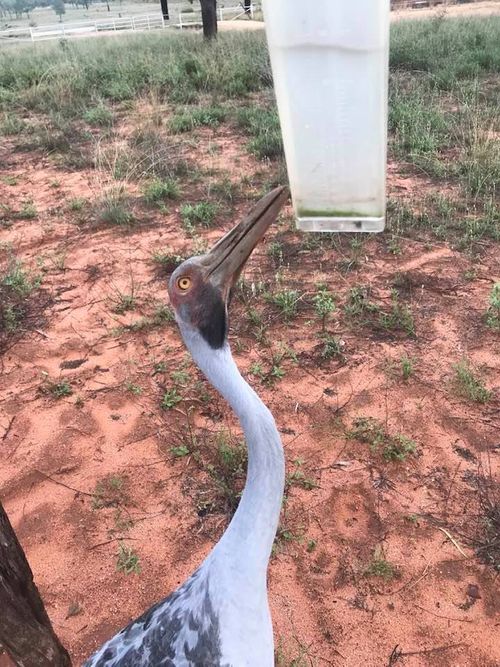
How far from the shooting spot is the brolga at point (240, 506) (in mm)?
1634

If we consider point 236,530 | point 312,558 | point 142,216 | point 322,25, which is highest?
point 322,25

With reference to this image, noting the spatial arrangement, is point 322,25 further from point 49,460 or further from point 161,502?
point 49,460

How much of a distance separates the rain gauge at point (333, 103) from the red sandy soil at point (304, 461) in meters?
1.63

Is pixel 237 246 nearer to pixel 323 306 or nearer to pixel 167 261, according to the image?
pixel 323 306

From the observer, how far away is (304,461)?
121 inches

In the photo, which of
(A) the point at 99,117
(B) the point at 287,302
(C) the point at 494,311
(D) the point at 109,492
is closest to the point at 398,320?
(C) the point at 494,311

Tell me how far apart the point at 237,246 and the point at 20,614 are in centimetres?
127

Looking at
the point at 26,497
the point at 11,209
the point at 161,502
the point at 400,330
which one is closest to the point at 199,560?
the point at 161,502

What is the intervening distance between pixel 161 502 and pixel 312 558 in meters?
0.79

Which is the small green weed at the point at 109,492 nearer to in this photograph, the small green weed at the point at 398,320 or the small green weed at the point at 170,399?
the small green weed at the point at 170,399

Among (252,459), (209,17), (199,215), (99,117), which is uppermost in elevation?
(209,17)

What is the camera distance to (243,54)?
11.1 m

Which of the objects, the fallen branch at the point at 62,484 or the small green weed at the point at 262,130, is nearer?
the fallen branch at the point at 62,484

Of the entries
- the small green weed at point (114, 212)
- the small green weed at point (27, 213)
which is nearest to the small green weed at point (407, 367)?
the small green weed at point (114, 212)
